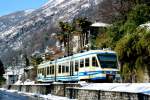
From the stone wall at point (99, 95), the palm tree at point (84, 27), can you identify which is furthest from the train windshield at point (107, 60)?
the palm tree at point (84, 27)

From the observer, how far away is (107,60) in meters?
37.9

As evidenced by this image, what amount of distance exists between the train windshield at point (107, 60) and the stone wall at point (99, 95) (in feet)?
12.5

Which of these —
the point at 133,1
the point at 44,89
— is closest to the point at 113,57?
the point at 44,89

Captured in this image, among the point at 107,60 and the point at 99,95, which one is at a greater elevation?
the point at 107,60

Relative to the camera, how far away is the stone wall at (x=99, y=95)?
21625 mm

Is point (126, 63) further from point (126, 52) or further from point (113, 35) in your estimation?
point (113, 35)

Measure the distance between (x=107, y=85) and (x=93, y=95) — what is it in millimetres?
1615

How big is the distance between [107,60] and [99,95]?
10552 mm

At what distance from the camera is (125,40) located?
40.9m

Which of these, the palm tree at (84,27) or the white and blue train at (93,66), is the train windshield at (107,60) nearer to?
the white and blue train at (93,66)

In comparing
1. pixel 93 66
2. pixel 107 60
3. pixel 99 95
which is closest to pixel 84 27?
pixel 107 60

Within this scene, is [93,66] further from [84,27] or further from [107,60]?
[84,27]

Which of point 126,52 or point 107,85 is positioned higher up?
point 126,52

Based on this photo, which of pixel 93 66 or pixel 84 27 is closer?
pixel 93 66
